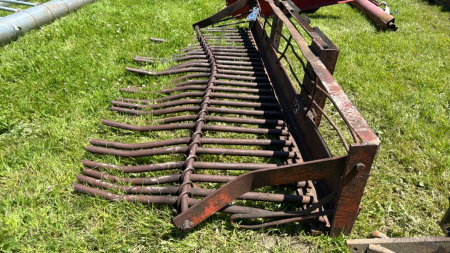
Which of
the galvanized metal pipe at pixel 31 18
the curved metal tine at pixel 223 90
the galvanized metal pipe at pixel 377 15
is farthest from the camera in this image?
the galvanized metal pipe at pixel 377 15

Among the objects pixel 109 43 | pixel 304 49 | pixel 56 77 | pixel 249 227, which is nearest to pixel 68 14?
pixel 109 43

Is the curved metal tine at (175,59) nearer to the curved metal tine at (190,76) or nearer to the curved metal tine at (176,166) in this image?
the curved metal tine at (190,76)

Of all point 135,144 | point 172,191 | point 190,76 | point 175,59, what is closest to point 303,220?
point 172,191

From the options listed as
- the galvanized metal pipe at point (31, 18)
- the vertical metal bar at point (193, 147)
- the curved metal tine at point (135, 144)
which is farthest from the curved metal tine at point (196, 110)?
the galvanized metal pipe at point (31, 18)

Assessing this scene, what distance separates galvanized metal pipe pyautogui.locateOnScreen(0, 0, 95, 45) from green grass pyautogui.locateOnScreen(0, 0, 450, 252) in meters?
0.24

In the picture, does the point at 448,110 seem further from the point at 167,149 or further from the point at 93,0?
the point at 93,0

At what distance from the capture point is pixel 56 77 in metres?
4.14

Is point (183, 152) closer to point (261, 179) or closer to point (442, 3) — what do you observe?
point (261, 179)

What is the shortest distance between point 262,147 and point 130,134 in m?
1.44

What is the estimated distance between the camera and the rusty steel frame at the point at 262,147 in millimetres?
1789

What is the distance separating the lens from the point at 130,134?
10.4ft

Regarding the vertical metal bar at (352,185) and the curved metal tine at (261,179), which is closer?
the vertical metal bar at (352,185)

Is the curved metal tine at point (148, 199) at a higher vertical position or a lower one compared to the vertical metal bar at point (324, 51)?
lower

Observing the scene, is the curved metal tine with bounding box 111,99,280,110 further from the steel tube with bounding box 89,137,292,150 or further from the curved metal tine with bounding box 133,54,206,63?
the curved metal tine with bounding box 133,54,206,63
